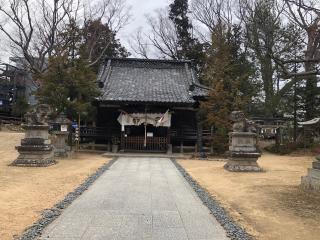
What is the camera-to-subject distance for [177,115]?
27281mm

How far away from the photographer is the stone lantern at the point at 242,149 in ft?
53.8

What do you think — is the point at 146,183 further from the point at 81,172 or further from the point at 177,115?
the point at 177,115

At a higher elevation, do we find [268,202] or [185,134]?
[185,134]

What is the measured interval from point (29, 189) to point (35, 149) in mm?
6045

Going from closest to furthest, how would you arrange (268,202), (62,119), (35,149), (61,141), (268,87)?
(268,202) → (35,149) → (61,141) → (62,119) → (268,87)

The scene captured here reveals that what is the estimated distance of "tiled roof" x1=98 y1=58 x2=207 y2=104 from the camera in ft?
84.3

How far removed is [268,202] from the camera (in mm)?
9555

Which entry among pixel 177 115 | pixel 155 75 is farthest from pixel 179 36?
pixel 177 115

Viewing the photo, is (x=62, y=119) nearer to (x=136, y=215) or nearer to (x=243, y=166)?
(x=243, y=166)

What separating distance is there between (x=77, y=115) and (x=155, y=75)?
32.1ft

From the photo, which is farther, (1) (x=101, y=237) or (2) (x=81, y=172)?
(2) (x=81, y=172)

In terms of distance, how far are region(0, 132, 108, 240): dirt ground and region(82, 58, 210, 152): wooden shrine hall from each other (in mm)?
7699

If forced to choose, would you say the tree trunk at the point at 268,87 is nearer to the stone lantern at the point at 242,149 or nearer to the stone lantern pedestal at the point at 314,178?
the stone lantern at the point at 242,149

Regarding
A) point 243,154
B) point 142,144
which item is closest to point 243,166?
point 243,154
